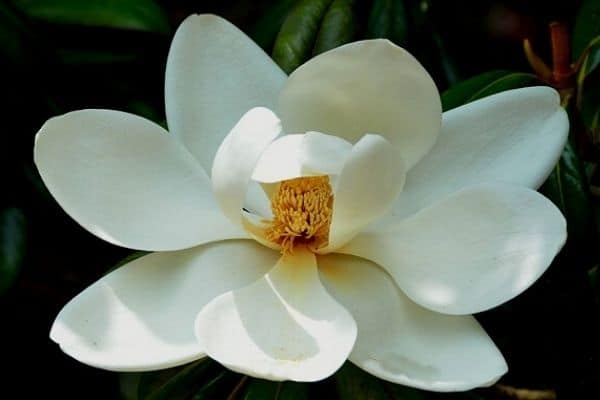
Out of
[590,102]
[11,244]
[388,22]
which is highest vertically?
[388,22]

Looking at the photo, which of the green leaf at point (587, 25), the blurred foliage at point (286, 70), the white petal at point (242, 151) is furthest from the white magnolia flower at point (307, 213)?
the green leaf at point (587, 25)

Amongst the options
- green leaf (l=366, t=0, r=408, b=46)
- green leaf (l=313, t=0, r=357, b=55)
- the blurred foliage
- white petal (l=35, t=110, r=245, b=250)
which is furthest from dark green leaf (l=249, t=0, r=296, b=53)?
white petal (l=35, t=110, r=245, b=250)

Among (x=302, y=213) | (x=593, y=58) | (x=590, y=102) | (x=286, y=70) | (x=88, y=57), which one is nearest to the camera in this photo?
(x=302, y=213)

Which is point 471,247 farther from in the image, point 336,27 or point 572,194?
point 336,27

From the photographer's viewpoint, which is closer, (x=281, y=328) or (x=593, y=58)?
(x=281, y=328)

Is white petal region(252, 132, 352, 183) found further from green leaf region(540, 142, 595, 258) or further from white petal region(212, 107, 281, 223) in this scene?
green leaf region(540, 142, 595, 258)

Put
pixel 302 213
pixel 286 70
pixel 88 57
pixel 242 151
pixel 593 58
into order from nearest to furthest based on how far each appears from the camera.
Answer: pixel 242 151 → pixel 302 213 → pixel 286 70 → pixel 593 58 → pixel 88 57

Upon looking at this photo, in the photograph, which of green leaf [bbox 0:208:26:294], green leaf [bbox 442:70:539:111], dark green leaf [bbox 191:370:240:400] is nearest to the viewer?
dark green leaf [bbox 191:370:240:400]

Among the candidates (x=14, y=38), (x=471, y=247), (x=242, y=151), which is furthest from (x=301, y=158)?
(x=14, y=38)

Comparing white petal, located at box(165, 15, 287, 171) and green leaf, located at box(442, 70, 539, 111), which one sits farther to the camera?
A: green leaf, located at box(442, 70, 539, 111)
